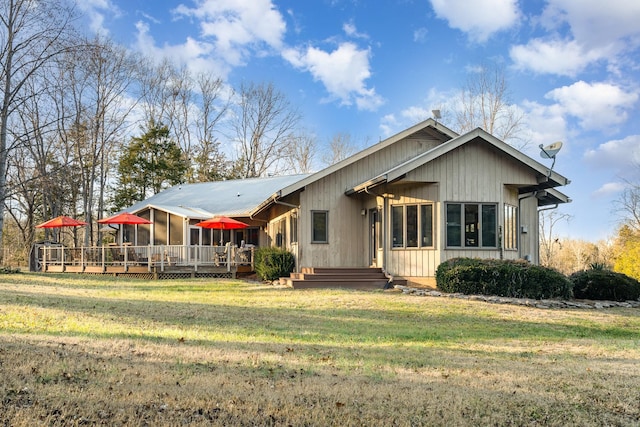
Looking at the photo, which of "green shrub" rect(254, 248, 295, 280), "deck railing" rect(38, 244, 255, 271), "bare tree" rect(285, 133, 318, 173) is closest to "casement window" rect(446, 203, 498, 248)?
"green shrub" rect(254, 248, 295, 280)

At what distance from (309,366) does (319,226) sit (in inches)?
482

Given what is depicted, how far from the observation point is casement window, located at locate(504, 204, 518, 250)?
1636cm

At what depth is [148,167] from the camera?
37.8 metres

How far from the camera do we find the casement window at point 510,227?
16.4 m

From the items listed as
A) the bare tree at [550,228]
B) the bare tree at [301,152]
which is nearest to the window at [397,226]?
the bare tree at [550,228]

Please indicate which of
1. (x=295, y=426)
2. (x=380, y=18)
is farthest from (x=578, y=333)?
(x=380, y=18)

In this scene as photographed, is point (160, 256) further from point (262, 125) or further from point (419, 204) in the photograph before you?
point (262, 125)

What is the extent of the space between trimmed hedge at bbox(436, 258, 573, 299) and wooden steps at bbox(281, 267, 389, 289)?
282 cm

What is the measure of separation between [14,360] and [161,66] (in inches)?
1540

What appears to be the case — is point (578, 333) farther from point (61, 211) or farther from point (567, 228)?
point (61, 211)

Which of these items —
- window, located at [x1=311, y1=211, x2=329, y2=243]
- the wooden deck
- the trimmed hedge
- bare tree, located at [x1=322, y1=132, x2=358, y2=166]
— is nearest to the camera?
the trimmed hedge

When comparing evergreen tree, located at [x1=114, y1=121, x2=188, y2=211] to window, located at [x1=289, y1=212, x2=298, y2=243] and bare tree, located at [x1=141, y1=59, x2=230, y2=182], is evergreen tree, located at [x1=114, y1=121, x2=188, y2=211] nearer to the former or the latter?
bare tree, located at [x1=141, y1=59, x2=230, y2=182]

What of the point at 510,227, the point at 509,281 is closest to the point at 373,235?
the point at 510,227

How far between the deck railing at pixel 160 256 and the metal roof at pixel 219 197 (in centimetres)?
213
